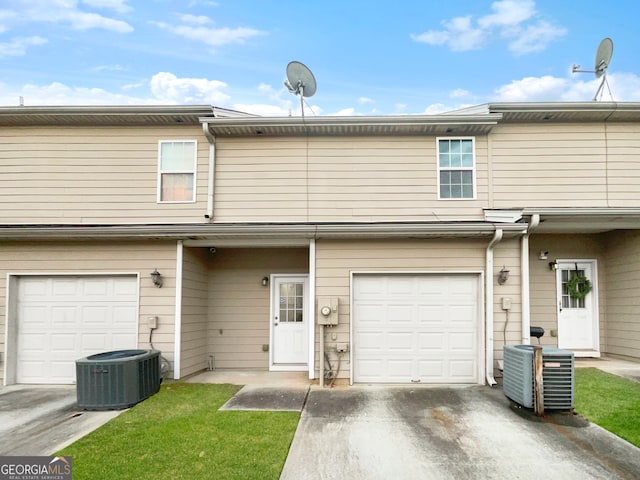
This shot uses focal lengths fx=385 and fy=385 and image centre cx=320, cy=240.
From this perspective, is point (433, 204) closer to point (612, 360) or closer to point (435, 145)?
point (435, 145)

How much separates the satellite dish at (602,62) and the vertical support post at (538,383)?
6.20m

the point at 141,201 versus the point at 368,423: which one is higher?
the point at 141,201

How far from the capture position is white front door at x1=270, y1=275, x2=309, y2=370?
7.81 metres

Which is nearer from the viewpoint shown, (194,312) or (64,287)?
(64,287)

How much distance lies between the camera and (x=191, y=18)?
1103 cm

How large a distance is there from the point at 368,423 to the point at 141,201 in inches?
219

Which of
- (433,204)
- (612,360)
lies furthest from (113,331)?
(612,360)

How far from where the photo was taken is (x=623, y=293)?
7789mm

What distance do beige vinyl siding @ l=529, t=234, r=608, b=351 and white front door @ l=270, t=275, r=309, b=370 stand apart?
4828mm

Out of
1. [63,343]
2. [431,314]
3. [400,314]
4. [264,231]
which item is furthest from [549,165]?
[63,343]

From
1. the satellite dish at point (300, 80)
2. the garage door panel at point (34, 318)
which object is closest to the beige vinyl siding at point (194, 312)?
the garage door panel at point (34, 318)

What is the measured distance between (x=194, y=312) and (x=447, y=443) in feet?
16.4

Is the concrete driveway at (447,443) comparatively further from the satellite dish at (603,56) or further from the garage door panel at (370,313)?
the satellite dish at (603,56)

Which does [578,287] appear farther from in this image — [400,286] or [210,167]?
[210,167]
